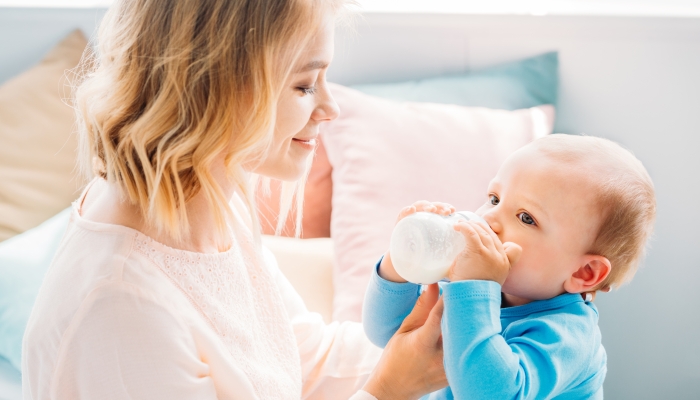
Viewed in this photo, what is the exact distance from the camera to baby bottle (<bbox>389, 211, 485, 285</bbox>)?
0.85 metres

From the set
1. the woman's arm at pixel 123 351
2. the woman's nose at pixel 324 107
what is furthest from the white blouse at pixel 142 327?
the woman's nose at pixel 324 107

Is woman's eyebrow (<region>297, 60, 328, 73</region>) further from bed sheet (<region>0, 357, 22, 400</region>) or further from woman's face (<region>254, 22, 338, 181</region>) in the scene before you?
bed sheet (<region>0, 357, 22, 400</region>)

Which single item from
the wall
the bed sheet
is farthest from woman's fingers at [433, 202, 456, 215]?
the bed sheet

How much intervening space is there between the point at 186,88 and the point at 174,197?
0.15 meters

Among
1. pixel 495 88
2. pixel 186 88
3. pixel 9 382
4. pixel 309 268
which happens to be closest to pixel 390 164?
pixel 309 268

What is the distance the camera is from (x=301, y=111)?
904 mm

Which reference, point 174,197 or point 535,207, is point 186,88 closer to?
point 174,197

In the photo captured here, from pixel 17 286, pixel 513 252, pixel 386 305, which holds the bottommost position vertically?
pixel 17 286

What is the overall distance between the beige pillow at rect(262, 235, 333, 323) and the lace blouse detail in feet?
1.35

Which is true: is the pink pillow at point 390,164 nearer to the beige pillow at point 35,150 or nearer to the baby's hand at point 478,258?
the baby's hand at point 478,258

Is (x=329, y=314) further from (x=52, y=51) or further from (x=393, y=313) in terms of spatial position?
(x=52, y=51)

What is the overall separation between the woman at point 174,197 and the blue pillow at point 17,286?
1.69ft

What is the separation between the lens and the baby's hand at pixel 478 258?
2.81 feet

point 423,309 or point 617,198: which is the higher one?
point 617,198
